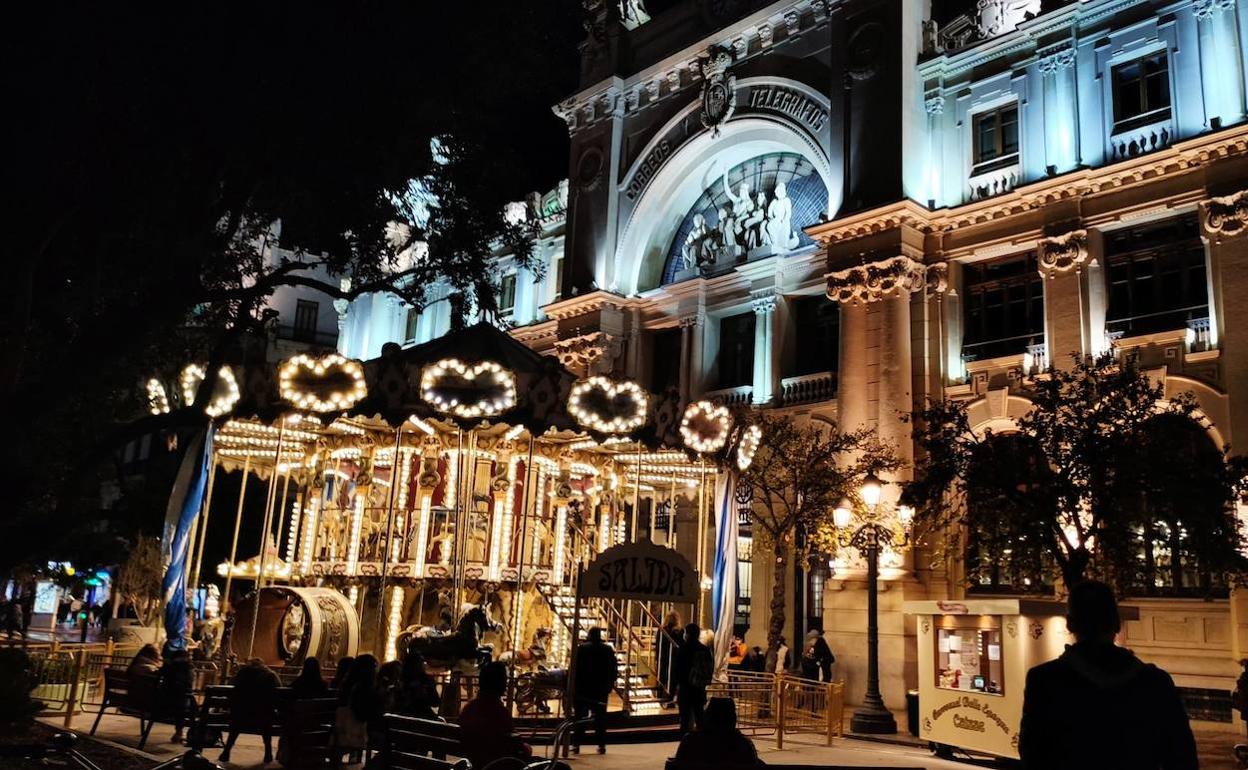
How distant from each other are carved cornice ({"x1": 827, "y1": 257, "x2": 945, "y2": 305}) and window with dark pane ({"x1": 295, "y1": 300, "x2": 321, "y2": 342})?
129ft

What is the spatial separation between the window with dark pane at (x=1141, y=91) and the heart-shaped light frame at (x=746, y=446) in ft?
36.0

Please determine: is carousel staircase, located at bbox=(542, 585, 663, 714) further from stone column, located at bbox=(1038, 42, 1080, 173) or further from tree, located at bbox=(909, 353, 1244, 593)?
stone column, located at bbox=(1038, 42, 1080, 173)

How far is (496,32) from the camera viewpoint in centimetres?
1184

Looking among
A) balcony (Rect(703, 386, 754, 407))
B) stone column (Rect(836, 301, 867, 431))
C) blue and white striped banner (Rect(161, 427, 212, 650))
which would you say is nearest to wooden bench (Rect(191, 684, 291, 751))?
blue and white striped banner (Rect(161, 427, 212, 650))

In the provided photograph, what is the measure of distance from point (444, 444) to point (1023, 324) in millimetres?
12923

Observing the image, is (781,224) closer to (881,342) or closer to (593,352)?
(881,342)

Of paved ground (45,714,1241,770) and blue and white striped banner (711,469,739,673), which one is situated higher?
blue and white striped banner (711,469,739,673)

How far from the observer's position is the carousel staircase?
55.9 feet

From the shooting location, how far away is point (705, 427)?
52.4 feet

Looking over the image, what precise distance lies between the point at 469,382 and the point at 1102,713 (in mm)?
11439

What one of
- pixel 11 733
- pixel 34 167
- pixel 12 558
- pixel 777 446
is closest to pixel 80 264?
pixel 34 167

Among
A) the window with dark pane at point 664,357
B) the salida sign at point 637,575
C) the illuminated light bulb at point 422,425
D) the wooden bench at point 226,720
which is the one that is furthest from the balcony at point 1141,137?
the wooden bench at point 226,720

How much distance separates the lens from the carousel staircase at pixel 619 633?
55.9 feet

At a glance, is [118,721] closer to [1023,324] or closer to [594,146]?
[1023,324]
